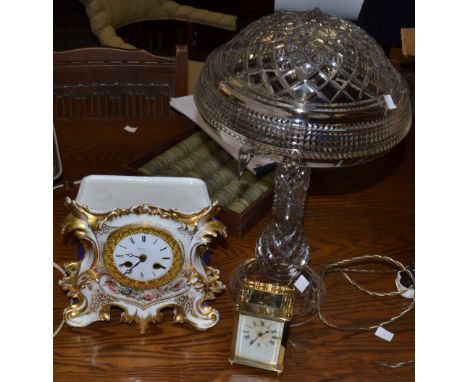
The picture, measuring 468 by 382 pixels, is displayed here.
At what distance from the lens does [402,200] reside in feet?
4.14

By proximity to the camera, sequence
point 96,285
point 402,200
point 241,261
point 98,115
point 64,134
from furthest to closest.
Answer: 1. point 98,115
2. point 64,134
3. point 402,200
4. point 241,261
5. point 96,285

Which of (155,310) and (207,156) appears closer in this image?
(155,310)

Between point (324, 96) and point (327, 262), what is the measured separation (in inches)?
16.5

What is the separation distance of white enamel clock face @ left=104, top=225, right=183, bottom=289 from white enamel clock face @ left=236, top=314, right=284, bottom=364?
13 centimetres

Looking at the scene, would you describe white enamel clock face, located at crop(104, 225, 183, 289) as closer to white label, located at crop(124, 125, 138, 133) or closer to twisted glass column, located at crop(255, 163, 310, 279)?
twisted glass column, located at crop(255, 163, 310, 279)

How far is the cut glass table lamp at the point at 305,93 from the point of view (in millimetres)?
751

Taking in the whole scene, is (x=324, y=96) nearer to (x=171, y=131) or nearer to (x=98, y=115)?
(x=171, y=131)

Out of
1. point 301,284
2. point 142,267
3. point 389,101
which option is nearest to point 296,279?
point 301,284

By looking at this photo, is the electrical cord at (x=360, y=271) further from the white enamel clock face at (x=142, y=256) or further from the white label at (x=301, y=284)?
the white enamel clock face at (x=142, y=256)

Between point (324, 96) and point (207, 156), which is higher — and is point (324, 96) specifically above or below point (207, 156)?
above

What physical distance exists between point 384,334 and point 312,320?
0.11 meters

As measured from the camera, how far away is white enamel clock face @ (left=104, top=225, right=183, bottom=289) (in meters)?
0.88

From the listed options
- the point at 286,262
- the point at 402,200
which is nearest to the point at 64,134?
the point at 286,262

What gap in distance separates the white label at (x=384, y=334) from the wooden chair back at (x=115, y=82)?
72 cm
